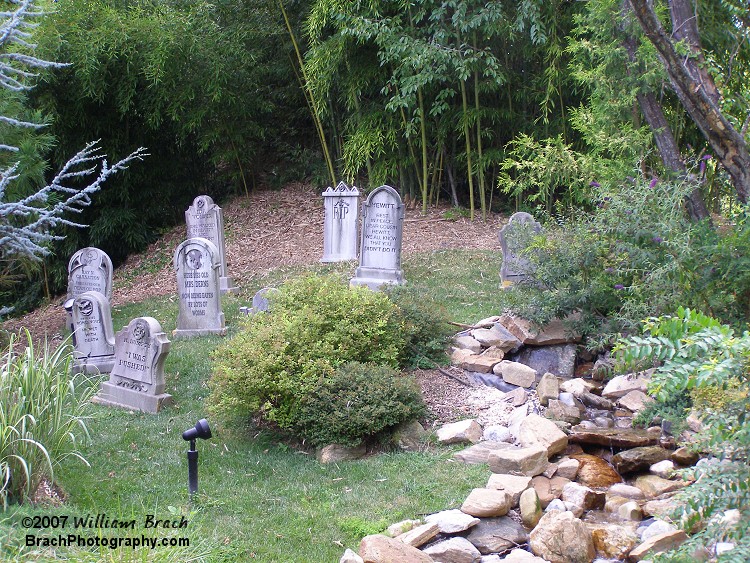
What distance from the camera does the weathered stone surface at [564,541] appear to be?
4.05m

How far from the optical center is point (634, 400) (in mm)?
6078

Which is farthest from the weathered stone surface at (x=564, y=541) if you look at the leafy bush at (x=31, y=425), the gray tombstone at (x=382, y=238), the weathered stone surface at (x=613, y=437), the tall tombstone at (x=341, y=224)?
the tall tombstone at (x=341, y=224)

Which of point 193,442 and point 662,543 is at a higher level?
point 193,442

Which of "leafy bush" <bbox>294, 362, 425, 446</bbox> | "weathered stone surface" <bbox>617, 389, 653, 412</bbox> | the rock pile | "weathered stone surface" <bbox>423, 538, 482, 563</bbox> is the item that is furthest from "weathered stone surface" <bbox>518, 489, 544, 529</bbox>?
"weathered stone surface" <bbox>617, 389, 653, 412</bbox>

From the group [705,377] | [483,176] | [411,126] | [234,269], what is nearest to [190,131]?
[234,269]

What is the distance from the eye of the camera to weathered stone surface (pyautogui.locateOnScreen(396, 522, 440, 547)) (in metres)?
4.12

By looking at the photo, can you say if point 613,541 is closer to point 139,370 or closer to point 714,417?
point 714,417

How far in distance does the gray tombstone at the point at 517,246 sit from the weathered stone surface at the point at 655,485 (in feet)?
9.35

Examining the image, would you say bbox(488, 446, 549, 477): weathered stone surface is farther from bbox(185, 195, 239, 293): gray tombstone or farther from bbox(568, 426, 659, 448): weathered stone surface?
bbox(185, 195, 239, 293): gray tombstone

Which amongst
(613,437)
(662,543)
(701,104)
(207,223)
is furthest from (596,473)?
(207,223)

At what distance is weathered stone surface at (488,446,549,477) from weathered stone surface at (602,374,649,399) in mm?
1481

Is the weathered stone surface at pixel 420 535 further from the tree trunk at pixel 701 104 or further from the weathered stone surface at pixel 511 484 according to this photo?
the tree trunk at pixel 701 104

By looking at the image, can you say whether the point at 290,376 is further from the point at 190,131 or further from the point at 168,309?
the point at 190,131

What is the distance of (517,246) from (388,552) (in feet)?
16.2
